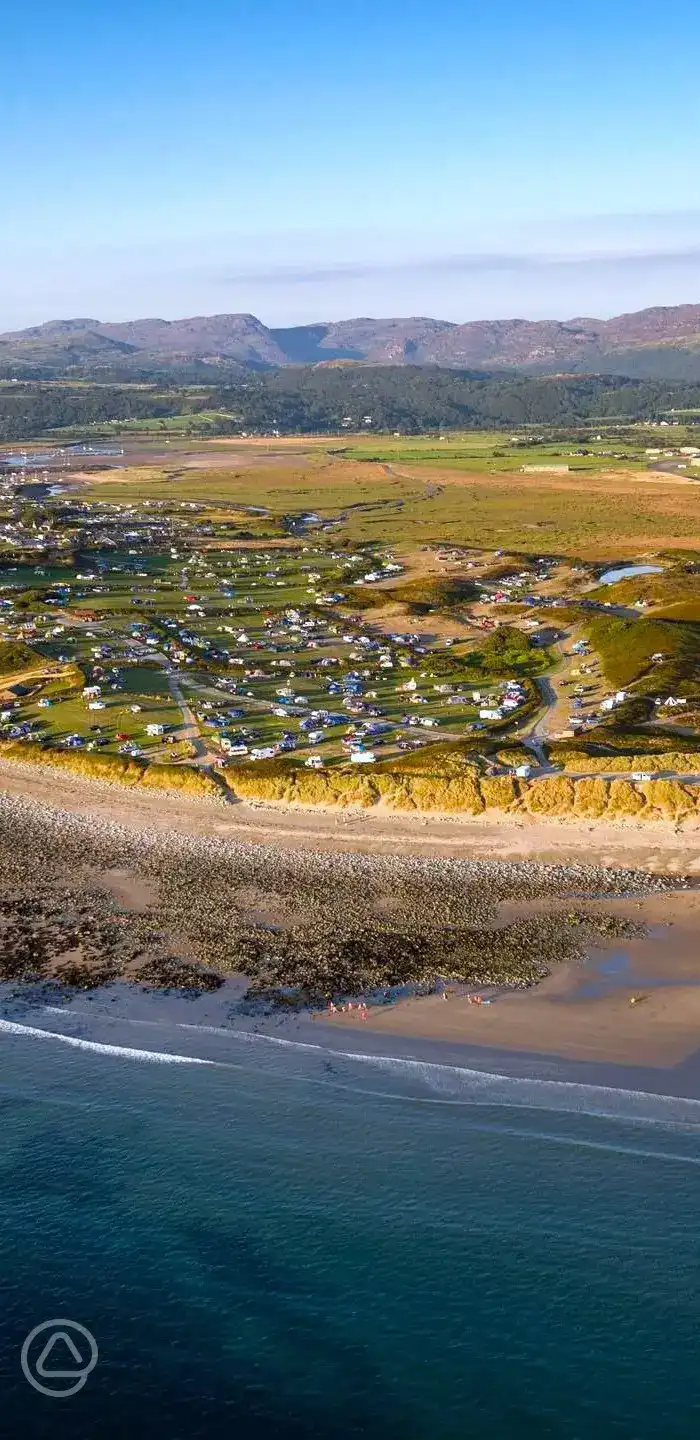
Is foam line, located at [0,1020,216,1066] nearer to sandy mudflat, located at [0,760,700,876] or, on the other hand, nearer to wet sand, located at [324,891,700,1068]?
wet sand, located at [324,891,700,1068]

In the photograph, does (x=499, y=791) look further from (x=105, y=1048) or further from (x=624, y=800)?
(x=105, y=1048)

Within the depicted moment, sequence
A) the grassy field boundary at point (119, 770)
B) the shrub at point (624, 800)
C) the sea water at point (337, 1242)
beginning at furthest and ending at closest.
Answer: the grassy field boundary at point (119, 770) → the shrub at point (624, 800) → the sea water at point (337, 1242)

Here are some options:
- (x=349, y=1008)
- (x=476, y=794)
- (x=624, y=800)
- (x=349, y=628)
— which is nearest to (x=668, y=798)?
(x=624, y=800)

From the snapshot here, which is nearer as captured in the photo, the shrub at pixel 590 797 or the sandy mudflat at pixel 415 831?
the sandy mudflat at pixel 415 831

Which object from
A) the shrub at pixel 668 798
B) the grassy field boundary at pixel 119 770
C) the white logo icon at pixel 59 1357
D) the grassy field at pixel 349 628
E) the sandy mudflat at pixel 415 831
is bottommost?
the white logo icon at pixel 59 1357

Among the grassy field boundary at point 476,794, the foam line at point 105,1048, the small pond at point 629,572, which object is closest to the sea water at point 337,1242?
the foam line at point 105,1048

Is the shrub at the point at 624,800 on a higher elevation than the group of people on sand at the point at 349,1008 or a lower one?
higher

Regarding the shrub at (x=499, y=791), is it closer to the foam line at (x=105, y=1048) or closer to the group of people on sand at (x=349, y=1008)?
the group of people on sand at (x=349, y=1008)
